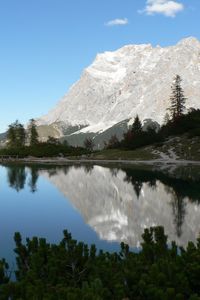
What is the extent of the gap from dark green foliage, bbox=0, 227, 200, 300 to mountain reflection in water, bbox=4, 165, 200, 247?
1331 cm

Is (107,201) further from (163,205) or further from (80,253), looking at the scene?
(80,253)

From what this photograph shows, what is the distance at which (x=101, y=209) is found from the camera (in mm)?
41688

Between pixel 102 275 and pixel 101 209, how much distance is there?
99.5 ft

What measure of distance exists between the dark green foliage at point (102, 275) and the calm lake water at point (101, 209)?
10.4m

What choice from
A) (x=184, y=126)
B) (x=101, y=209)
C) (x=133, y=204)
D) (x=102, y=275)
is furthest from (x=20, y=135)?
(x=102, y=275)

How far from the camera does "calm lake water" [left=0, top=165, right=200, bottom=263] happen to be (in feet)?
97.9

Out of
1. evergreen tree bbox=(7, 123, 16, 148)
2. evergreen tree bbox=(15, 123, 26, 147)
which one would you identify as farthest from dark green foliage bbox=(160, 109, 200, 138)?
evergreen tree bbox=(7, 123, 16, 148)

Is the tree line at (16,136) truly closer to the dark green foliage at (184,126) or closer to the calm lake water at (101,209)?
the dark green foliage at (184,126)

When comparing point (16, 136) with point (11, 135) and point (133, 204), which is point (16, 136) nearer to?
point (11, 135)

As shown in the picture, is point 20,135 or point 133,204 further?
point 20,135

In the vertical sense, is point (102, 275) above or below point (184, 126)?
below

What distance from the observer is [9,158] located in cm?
14475

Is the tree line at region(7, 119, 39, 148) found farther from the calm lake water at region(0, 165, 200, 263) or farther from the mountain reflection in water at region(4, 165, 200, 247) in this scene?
the calm lake water at region(0, 165, 200, 263)

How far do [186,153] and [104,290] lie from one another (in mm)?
103394
